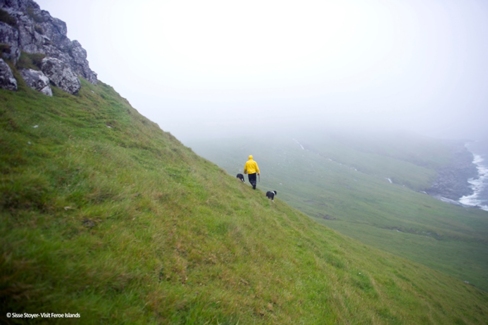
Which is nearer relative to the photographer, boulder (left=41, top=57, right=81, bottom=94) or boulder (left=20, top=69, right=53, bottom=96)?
boulder (left=20, top=69, right=53, bottom=96)

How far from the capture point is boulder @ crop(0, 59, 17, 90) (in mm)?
14608

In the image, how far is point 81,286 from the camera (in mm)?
4184

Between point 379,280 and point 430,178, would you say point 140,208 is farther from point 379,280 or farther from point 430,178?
point 430,178

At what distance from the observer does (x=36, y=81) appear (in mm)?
18344

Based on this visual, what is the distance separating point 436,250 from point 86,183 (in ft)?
353

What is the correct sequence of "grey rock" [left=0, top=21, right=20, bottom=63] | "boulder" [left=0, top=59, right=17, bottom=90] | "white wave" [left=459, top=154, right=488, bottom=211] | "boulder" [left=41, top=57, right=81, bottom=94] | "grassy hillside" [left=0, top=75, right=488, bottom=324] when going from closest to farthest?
1. "grassy hillside" [left=0, top=75, right=488, bottom=324]
2. "boulder" [left=0, top=59, right=17, bottom=90]
3. "grey rock" [left=0, top=21, right=20, bottom=63]
4. "boulder" [left=41, top=57, right=81, bottom=94]
5. "white wave" [left=459, top=154, right=488, bottom=211]

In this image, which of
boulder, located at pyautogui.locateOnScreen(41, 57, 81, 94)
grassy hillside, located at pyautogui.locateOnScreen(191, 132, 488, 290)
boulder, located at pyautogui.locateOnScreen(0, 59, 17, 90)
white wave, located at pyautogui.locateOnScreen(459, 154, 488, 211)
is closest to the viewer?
boulder, located at pyautogui.locateOnScreen(0, 59, 17, 90)

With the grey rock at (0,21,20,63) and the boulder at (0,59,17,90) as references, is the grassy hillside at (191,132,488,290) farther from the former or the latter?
the grey rock at (0,21,20,63)

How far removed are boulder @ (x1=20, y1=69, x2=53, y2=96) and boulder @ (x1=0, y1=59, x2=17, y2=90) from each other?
2.73 meters

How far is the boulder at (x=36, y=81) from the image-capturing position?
1780cm

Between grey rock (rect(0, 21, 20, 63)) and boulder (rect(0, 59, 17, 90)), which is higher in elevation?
grey rock (rect(0, 21, 20, 63))

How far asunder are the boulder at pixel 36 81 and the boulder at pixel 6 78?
273cm

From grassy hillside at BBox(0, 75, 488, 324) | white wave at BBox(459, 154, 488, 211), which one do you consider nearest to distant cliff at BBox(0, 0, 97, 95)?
grassy hillside at BBox(0, 75, 488, 324)

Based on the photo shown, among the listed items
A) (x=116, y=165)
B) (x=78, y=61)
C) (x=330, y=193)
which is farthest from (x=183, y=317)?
(x=330, y=193)
